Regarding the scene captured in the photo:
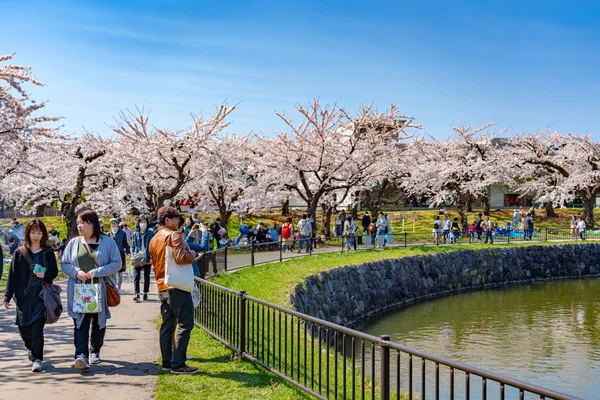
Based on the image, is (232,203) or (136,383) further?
(232,203)

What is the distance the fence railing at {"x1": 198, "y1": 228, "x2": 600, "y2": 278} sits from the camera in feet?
59.5

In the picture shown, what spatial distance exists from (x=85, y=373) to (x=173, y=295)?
1511mm

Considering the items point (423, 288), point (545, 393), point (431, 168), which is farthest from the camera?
point (431, 168)

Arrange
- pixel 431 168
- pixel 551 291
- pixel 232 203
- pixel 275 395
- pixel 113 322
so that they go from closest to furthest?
pixel 275 395 < pixel 113 322 < pixel 551 291 < pixel 232 203 < pixel 431 168

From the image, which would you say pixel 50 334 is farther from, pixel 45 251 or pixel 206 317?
pixel 45 251

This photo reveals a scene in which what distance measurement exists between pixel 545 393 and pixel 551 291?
26165 millimetres

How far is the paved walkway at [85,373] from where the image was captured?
6.54m

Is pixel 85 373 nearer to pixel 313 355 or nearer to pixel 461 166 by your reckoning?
pixel 313 355

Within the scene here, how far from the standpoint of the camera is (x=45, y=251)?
721 centimetres

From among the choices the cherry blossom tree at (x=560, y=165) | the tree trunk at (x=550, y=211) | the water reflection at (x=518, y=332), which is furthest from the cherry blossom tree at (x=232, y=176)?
the tree trunk at (x=550, y=211)

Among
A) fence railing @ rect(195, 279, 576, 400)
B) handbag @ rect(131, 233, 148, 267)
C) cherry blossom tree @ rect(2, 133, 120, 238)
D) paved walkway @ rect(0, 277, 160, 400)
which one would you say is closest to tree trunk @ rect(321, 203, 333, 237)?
cherry blossom tree @ rect(2, 133, 120, 238)

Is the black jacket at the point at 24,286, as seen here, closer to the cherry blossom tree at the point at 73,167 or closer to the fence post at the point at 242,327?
the fence post at the point at 242,327

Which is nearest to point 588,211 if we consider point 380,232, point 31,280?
point 380,232

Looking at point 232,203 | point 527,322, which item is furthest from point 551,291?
point 232,203
